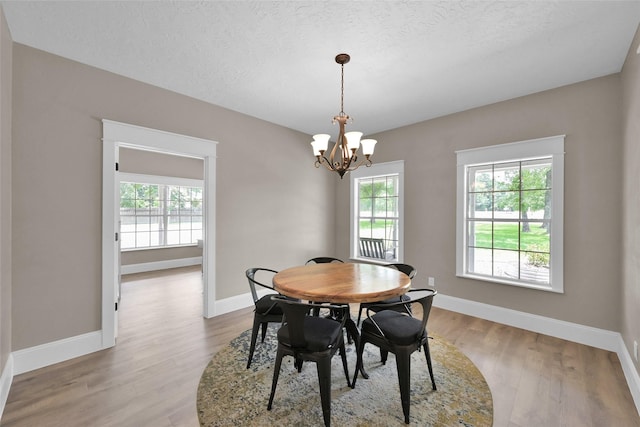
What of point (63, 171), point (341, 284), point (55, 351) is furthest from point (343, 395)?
point (63, 171)

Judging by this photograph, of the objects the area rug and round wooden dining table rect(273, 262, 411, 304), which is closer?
the area rug

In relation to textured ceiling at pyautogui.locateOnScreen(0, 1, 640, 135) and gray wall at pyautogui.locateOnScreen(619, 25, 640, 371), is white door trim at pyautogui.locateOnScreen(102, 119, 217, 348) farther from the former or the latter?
gray wall at pyautogui.locateOnScreen(619, 25, 640, 371)

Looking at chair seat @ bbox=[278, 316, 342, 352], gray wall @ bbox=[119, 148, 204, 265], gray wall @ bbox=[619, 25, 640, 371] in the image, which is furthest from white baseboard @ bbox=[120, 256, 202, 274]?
gray wall @ bbox=[619, 25, 640, 371]

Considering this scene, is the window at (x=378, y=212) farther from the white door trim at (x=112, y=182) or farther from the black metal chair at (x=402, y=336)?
the white door trim at (x=112, y=182)

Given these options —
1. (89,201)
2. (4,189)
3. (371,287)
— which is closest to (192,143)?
(89,201)

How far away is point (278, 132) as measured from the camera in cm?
432

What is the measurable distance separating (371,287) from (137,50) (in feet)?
9.36

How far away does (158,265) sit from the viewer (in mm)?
6457

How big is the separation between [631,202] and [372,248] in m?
3.15

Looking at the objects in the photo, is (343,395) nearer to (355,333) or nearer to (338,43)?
(355,333)

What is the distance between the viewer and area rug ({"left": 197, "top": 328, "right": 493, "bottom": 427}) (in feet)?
5.85

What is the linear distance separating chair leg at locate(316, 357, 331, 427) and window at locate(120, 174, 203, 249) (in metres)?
6.15

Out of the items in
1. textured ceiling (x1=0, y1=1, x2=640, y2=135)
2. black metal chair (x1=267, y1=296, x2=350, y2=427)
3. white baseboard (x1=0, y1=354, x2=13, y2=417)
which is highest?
textured ceiling (x1=0, y1=1, x2=640, y2=135)

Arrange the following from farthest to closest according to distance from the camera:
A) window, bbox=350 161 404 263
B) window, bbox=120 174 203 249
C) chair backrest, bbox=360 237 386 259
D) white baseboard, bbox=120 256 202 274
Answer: window, bbox=120 174 203 249, white baseboard, bbox=120 256 202 274, chair backrest, bbox=360 237 386 259, window, bbox=350 161 404 263
